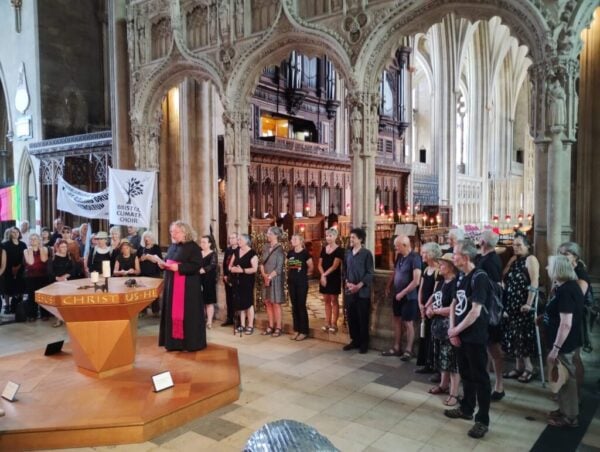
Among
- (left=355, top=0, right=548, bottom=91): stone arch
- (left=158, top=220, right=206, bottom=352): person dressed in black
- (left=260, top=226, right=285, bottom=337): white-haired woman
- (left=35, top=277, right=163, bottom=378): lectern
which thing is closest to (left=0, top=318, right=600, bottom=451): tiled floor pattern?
(left=158, top=220, right=206, bottom=352): person dressed in black

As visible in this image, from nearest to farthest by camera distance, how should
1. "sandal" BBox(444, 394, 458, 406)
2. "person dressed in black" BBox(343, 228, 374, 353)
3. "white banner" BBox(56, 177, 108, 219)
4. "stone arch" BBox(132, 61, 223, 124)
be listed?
"sandal" BBox(444, 394, 458, 406)
"person dressed in black" BBox(343, 228, 374, 353)
"stone arch" BBox(132, 61, 223, 124)
"white banner" BBox(56, 177, 108, 219)

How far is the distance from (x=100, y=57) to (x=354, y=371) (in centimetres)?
1404

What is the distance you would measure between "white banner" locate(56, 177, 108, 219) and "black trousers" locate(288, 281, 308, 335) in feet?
15.1

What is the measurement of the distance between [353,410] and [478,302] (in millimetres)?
1583

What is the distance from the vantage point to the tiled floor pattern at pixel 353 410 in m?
3.88

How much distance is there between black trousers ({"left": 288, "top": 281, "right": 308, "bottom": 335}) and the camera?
22.2 ft

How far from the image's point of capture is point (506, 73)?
25.4 m

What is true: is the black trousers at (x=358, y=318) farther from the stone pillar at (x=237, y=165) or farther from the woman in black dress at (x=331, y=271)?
the stone pillar at (x=237, y=165)

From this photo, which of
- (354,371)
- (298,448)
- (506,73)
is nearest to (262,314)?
(354,371)

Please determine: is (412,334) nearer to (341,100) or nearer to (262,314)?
(262,314)

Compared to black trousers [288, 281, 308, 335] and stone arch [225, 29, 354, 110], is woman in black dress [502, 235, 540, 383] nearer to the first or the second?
black trousers [288, 281, 308, 335]

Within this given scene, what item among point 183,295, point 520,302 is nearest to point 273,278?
point 183,295

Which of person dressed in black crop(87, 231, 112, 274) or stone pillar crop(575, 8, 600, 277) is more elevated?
stone pillar crop(575, 8, 600, 277)

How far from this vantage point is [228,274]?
7.34 metres
